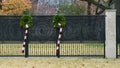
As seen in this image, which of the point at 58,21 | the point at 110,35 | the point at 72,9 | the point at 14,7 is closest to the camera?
the point at 110,35

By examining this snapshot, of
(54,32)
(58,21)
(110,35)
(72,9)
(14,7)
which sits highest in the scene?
(14,7)

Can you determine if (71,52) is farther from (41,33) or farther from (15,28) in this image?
(15,28)

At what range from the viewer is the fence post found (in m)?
18.4

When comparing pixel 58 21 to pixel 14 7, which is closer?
pixel 58 21

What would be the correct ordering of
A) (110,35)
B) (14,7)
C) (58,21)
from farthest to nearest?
(14,7)
(58,21)
(110,35)

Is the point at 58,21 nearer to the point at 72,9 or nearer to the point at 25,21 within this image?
the point at 25,21

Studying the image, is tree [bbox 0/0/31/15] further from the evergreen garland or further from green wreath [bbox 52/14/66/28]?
green wreath [bbox 52/14/66/28]

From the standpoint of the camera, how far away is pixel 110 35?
18516 millimetres

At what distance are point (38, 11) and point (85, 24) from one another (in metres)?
64.0

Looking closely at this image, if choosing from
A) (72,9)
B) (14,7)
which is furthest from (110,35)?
(14,7)

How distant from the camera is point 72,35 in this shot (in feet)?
61.6

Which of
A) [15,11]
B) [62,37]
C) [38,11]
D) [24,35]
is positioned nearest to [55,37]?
[62,37]

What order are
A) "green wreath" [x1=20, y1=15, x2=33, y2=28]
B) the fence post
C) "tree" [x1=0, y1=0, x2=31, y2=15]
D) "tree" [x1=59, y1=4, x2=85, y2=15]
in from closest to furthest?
the fence post, "green wreath" [x1=20, y1=15, x2=33, y2=28], "tree" [x1=0, y1=0, x2=31, y2=15], "tree" [x1=59, y1=4, x2=85, y2=15]

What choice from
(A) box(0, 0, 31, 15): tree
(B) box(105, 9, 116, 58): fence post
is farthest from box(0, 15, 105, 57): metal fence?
(A) box(0, 0, 31, 15): tree
